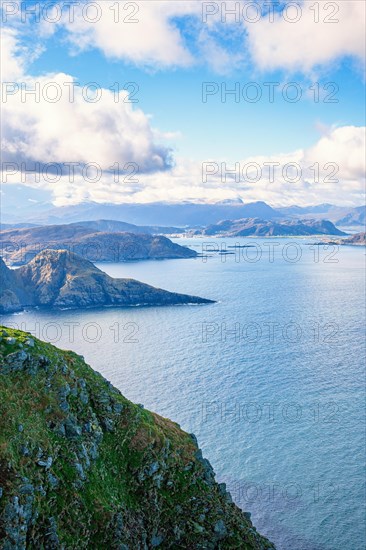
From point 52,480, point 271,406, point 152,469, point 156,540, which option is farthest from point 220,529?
point 271,406

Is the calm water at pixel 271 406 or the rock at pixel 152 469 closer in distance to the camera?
the rock at pixel 152 469

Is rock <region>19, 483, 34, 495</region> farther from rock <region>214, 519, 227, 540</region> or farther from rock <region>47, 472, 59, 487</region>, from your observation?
rock <region>214, 519, 227, 540</region>

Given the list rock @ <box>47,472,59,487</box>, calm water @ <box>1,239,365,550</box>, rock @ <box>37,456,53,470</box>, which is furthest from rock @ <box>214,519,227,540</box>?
rock @ <box>37,456,53,470</box>

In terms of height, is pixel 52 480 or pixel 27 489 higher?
pixel 27 489

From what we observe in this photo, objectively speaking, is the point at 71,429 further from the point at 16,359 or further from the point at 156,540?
the point at 156,540

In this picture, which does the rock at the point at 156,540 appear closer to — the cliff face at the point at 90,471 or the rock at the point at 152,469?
the cliff face at the point at 90,471

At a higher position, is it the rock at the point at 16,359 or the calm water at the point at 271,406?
the rock at the point at 16,359

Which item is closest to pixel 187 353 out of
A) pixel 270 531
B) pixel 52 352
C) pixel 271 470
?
pixel 271 470

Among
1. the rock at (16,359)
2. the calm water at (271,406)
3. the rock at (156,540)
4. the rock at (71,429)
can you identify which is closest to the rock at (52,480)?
the rock at (71,429)
